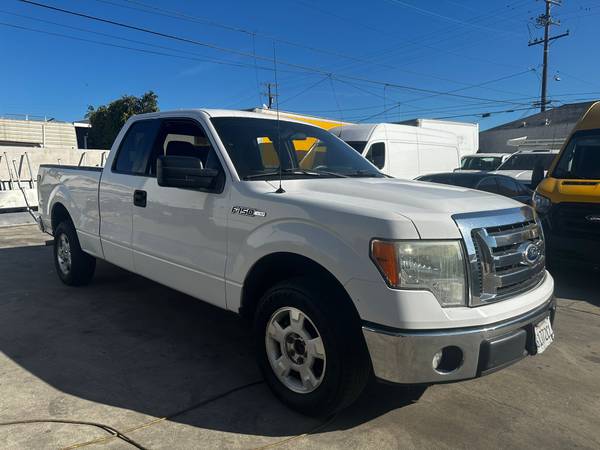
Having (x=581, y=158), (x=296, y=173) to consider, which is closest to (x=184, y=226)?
(x=296, y=173)

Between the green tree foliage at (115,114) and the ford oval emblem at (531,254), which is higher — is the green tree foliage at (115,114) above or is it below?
above

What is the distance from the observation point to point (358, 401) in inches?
127

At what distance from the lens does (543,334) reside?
2.93 meters

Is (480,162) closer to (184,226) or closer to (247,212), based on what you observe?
(184,226)

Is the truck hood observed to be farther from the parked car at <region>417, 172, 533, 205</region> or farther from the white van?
the white van

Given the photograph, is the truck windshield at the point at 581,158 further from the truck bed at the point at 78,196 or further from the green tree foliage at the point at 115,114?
the green tree foliage at the point at 115,114

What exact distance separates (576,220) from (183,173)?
4790 millimetres

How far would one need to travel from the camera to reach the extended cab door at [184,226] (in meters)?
3.51

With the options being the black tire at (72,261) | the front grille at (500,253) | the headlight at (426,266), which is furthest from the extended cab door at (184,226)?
the front grille at (500,253)

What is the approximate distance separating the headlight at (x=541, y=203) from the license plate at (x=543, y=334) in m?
3.54

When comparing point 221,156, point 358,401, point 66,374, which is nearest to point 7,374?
point 66,374

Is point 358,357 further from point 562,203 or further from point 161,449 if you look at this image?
point 562,203

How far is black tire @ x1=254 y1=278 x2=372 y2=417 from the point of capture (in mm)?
2674

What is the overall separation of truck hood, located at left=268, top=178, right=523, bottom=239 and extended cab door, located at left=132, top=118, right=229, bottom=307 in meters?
0.61
